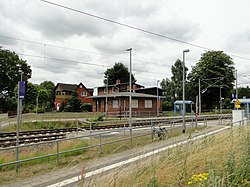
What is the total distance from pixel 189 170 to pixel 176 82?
6945cm

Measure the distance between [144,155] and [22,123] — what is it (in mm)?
21946

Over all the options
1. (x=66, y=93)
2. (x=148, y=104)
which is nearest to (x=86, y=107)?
(x=148, y=104)

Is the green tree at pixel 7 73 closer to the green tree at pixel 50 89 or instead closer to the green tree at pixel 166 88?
the green tree at pixel 50 89

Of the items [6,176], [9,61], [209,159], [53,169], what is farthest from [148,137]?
[9,61]

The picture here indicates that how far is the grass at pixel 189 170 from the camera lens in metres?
2.79

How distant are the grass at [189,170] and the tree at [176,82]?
6620 centimetres

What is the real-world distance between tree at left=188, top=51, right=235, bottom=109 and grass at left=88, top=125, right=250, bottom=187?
48.4 meters

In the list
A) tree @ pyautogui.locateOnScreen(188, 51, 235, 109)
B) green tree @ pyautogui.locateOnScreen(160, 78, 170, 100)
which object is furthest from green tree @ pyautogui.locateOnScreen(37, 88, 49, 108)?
green tree @ pyautogui.locateOnScreen(160, 78, 170, 100)

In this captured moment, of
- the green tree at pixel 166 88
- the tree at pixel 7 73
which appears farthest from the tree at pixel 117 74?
the tree at pixel 7 73

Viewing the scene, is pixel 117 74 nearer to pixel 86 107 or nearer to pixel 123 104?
pixel 86 107

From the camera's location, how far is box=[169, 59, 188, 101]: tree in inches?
2724

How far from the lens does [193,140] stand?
176 inches

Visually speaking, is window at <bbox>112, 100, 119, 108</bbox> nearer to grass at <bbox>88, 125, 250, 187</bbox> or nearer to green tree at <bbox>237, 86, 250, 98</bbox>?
grass at <bbox>88, 125, 250, 187</bbox>

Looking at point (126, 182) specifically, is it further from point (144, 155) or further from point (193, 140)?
point (193, 140)
